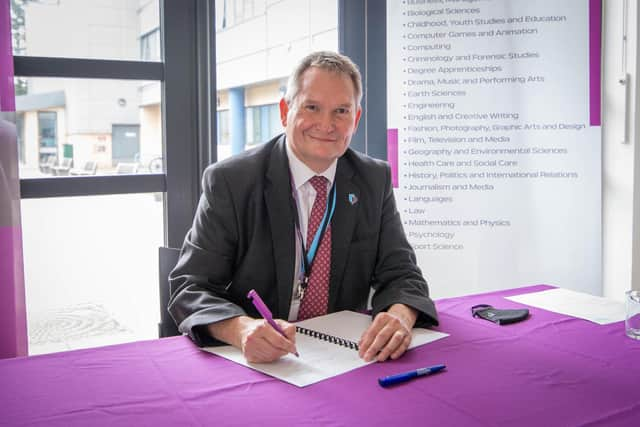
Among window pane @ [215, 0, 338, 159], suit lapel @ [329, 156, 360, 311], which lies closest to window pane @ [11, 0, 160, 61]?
window pane @ [215, 0, 338, 159]

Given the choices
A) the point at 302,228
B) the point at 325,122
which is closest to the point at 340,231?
the point at 302,228

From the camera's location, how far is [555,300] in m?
1.87

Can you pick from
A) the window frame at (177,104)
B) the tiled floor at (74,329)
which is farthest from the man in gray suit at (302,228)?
the tiled floor at (74,329)

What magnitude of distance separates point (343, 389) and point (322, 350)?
0.73 ft

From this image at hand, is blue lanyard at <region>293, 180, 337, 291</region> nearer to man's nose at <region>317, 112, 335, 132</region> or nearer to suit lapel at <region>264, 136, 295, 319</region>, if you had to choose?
suit lapel at <region>264, 136, 295, 319</region>

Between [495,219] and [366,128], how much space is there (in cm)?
80

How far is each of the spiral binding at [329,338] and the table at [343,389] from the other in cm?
13

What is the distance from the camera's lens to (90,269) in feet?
9.45

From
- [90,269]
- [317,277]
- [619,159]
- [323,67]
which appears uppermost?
[323,67]

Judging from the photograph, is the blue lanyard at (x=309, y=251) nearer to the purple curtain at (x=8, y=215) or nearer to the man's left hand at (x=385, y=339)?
the man's left hand at (x=385, y=339)

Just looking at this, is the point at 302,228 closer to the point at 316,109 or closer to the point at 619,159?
the point at 316,109

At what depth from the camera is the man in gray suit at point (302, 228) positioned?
1.74 m

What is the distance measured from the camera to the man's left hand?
4.34 feet

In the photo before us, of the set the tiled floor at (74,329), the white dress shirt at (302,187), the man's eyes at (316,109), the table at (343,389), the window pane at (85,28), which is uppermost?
the window pane at (85,28)
